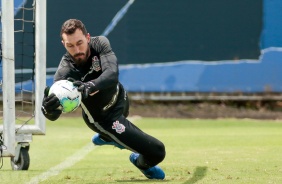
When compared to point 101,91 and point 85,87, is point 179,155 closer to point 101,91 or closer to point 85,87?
point 101,91

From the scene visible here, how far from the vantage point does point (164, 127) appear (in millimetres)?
17453

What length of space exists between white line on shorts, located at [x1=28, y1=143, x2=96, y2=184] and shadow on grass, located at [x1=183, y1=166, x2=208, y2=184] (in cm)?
156

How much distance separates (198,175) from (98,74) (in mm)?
1627

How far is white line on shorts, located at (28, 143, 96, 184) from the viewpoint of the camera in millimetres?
9027

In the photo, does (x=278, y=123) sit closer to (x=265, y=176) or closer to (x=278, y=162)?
(x=278, y=162)

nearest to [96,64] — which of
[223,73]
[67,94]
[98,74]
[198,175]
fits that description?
[98,74]

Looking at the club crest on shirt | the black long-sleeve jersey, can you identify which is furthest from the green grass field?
the club crest on shirt

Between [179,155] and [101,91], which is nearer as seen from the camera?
[101,91]

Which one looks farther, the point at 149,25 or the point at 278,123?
the point at 149,25

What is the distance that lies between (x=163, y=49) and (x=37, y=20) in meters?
9.95

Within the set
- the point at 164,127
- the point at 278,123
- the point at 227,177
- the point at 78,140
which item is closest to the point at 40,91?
the point at 227,177

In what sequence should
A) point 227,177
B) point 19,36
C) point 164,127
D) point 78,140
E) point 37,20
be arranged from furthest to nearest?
point 19,36 < point 164,127 < point 78,140 < point 37,20 < point 227,177

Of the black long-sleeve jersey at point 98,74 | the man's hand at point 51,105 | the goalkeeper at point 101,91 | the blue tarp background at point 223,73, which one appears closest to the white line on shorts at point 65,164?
the goalkeeper at point 101,91

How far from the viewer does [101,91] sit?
27.7ft
